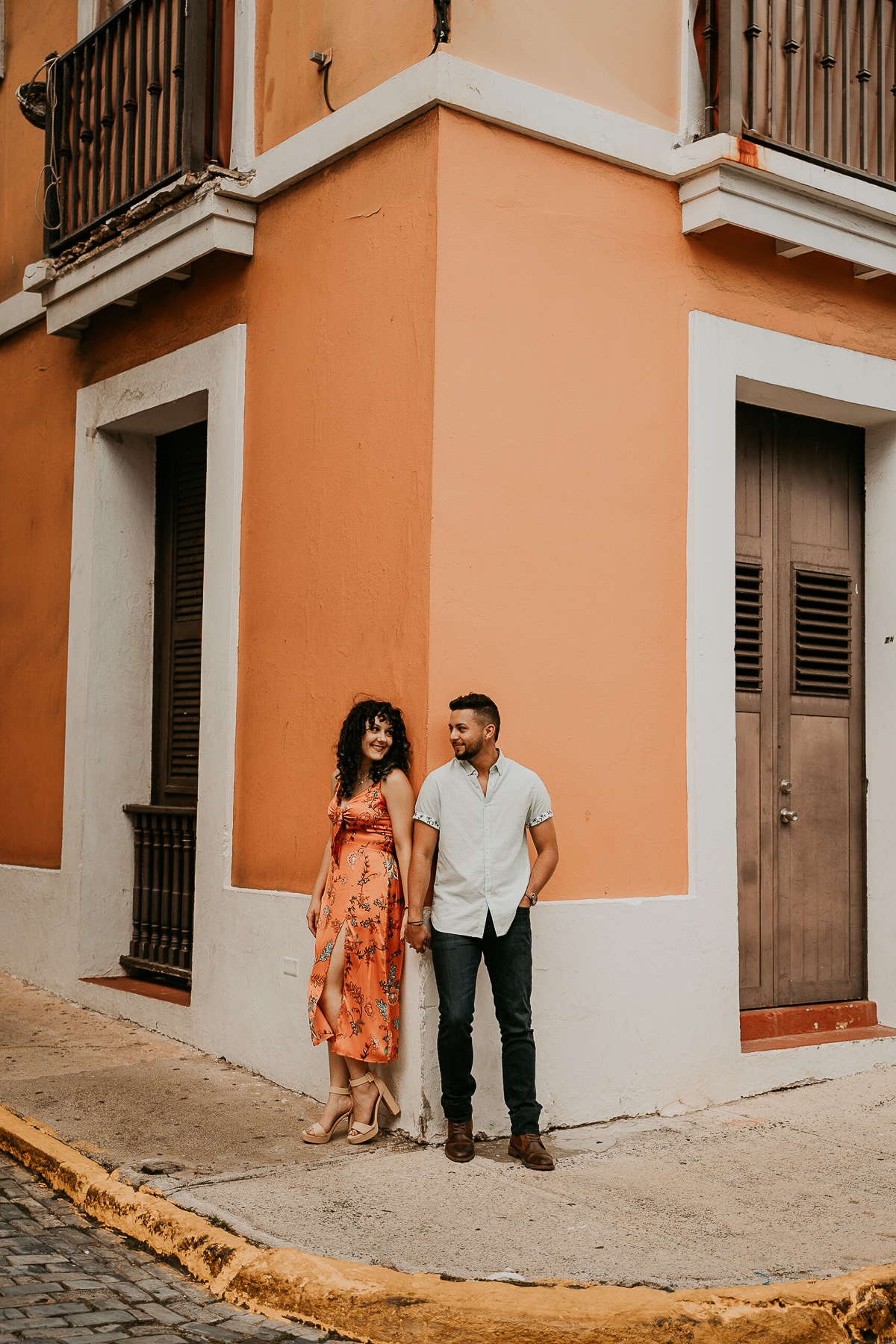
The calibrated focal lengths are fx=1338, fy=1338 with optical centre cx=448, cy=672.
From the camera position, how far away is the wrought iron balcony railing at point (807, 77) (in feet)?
20.4

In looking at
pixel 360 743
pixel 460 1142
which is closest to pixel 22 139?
pixel 360 743

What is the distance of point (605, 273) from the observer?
Answer: 5.98 meters

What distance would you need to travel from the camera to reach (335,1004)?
17.6ft

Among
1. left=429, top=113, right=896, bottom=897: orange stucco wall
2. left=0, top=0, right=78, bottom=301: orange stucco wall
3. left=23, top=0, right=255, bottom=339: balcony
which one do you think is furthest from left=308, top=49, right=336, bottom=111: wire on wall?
left=0, top=0, right=78, bottom=301: orange stucco wall

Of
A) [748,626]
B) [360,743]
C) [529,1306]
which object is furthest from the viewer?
[748,626]

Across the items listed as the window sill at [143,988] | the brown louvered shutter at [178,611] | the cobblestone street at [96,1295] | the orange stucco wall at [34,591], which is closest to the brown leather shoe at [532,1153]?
the cobblestone street at [96,1295]

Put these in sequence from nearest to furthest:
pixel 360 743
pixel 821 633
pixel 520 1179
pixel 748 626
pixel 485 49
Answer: pixel 520 1179
pixel 360 743
pixel 485 49
pixel 748 626
pixel 821 633

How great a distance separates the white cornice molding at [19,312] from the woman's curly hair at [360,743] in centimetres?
440

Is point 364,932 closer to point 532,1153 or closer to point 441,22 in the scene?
point 532,1153

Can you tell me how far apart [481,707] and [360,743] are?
22.5 inches

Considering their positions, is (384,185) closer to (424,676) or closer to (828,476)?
(424,676)

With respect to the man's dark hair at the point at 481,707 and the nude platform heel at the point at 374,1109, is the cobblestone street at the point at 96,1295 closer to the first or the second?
the nude platform heel at the point at 374,1109

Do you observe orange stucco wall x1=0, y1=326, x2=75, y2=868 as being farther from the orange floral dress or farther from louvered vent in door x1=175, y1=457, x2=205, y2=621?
the orange floral dress

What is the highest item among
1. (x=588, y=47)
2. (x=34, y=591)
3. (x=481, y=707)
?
(x=588, y=47)
